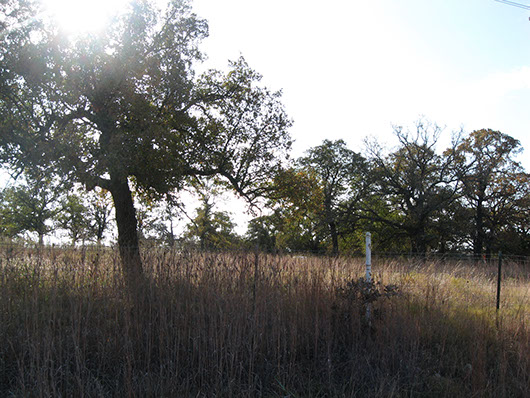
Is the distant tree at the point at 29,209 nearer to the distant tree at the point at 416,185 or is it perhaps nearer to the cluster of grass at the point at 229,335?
the cluster of grass at the point at 229,335

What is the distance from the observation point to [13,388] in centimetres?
459

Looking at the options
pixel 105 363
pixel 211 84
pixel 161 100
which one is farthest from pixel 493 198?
pixel 105 363

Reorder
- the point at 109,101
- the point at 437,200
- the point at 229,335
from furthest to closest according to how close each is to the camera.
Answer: the point at 437,200 < the point at 109,101 < the point at 229,335

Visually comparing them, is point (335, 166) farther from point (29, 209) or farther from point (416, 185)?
point (29, 209)

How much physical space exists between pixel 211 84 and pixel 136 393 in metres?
10.9

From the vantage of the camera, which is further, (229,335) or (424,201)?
(424,201)

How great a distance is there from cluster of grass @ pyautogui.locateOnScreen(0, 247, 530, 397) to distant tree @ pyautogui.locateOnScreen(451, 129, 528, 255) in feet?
86.6

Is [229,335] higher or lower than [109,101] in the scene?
lower

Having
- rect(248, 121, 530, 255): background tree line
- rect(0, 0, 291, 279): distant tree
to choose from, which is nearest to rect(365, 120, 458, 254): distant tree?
rect(248, 121, 530, 255): background tree line

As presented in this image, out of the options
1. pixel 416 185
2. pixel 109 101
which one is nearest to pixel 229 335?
pixel 109 101

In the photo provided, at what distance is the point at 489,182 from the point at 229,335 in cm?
3145

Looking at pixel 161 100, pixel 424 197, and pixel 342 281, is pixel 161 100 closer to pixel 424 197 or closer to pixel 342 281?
pixel 342 281

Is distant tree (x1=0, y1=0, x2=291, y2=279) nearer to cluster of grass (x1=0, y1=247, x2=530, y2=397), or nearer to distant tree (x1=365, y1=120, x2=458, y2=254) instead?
cluster of grass (x1=0, y1=247, x2=530, y2=397)

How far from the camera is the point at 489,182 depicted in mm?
31297
